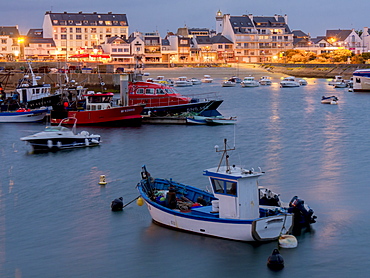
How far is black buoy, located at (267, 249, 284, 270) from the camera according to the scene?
14914 millimetres

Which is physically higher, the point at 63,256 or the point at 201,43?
the point at 201,43

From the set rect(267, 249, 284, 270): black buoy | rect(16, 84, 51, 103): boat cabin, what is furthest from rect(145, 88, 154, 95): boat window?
rect(267, 249, 284, 270): black buoy

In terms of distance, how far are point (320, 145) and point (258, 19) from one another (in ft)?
357

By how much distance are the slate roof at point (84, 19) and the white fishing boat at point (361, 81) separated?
231ft

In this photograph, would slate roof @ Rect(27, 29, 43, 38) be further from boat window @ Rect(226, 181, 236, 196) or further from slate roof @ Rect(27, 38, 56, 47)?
boat window @ Rect(226, 181, 236, 196)

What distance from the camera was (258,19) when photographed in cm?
13762

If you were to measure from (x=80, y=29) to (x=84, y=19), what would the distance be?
2.17m

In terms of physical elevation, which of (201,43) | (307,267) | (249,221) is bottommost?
(307,267)

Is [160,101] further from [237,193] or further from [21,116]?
[237,193]

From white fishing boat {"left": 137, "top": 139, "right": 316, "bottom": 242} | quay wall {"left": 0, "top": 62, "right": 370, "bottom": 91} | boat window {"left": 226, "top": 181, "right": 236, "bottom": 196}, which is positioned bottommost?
white fishing boat {"left": 137, "top": 139, "right": 316, "bottom": 242}

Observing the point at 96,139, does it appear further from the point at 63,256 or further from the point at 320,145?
the point at 63,256

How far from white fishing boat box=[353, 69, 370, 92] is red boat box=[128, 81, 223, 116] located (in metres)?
31.9

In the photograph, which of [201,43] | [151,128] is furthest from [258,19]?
[151,128]

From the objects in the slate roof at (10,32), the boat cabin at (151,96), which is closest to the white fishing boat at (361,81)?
the boat cabin at (151,96)
